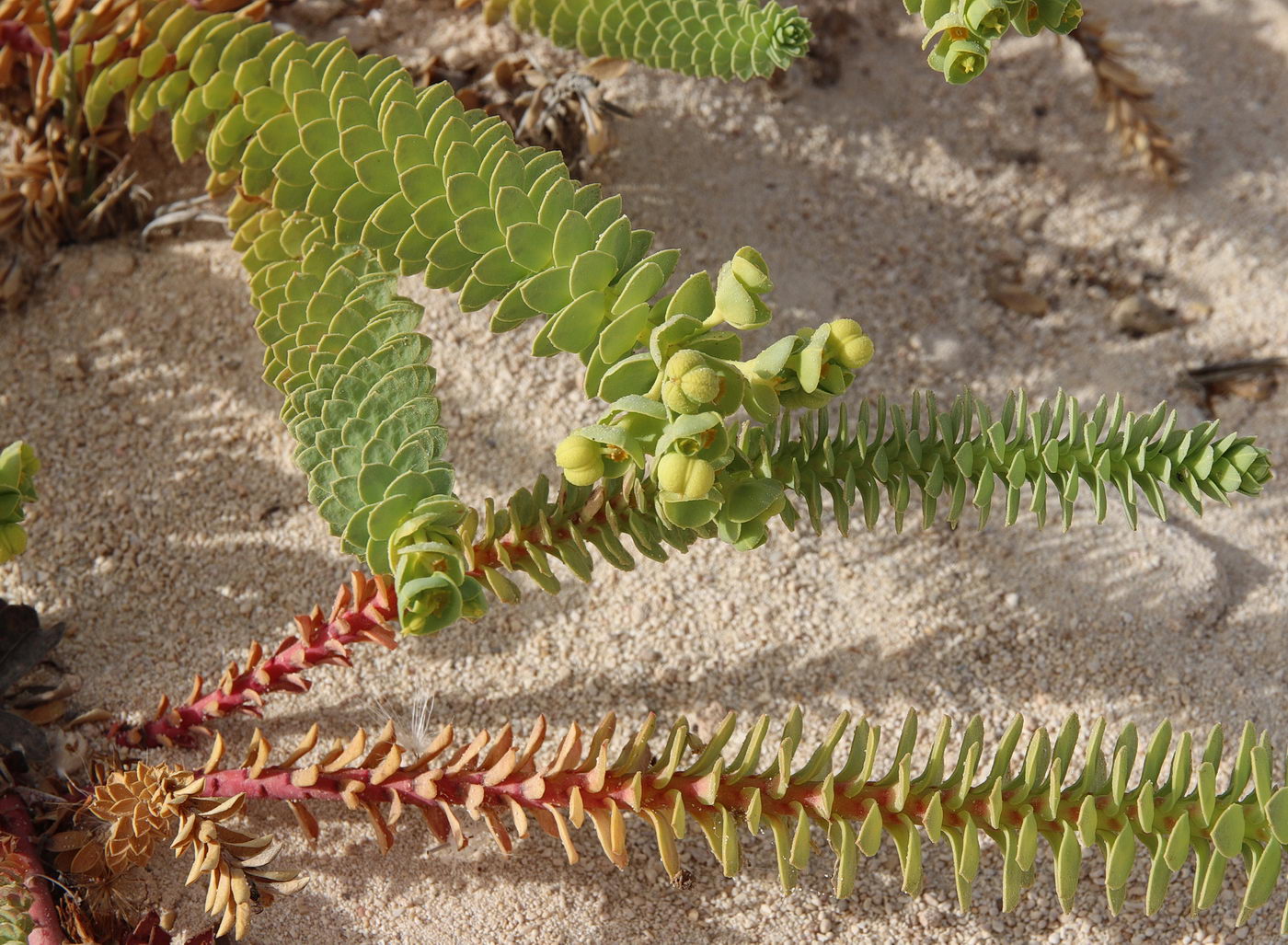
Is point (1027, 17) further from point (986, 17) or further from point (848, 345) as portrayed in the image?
point (848, 345)

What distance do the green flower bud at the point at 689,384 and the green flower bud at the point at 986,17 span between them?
0.47m

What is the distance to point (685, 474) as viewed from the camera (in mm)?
1011

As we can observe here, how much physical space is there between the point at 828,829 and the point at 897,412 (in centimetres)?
49

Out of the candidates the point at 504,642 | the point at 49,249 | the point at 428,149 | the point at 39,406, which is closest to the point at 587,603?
the point at 504,642

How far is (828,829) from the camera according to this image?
1.18m

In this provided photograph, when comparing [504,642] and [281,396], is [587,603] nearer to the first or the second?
[504,642]

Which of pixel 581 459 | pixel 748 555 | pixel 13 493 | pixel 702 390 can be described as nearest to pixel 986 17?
Result: pixel 702 390

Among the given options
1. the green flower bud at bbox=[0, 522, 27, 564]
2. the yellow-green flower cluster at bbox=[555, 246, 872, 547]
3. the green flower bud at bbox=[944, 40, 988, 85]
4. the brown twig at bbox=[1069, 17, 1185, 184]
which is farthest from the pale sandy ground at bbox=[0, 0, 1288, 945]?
the green flower bud at bbox=[944, 40, 988, 85]

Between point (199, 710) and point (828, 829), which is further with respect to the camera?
point (199, 710)

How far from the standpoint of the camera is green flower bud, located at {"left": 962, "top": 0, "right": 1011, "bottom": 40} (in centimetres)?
111

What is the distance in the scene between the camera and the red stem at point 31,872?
1.21 meters

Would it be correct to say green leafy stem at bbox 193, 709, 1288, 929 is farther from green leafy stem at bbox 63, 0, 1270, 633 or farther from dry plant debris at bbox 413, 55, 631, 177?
dry plant debris at bbox 413, 55, 631, 177

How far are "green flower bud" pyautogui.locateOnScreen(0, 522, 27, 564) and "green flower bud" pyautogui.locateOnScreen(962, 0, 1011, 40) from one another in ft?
3.93

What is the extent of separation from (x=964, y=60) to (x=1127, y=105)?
1210mm
